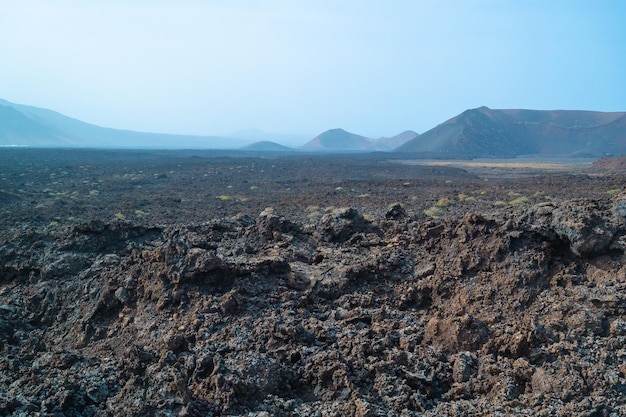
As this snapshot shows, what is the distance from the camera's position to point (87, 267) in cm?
879

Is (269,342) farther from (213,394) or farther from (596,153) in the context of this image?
(596,153)

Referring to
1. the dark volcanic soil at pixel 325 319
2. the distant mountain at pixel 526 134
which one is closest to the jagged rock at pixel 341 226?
the dark volcanic soil at pixel 325 319

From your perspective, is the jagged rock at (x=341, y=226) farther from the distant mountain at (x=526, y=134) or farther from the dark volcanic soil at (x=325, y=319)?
the distant mountain at (x=526, y=134)

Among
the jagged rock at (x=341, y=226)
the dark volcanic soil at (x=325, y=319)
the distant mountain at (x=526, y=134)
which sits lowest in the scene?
the dark volcanic soil at (x=325, y=319)

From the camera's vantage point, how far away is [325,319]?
22.2ft

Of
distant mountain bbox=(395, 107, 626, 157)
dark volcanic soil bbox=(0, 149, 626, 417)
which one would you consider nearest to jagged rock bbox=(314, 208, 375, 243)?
dark volcanic soil bbox=(0, 149, 626, 417)

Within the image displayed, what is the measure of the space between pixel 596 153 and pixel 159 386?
112 m

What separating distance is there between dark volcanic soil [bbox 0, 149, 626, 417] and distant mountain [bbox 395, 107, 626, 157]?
101 meters

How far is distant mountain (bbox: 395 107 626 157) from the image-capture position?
10731 centimetres

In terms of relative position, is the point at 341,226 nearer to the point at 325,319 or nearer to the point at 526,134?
the point at 325,319

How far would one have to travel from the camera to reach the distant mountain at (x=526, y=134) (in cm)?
10731

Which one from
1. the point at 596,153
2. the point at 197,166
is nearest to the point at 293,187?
the point at 197,166

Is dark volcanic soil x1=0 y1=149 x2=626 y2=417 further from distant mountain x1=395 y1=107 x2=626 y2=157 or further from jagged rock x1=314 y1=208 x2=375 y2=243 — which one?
distant mountain x1=395 y1=107 x2=626 y2=157

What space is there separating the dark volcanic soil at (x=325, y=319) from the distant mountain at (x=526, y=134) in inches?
3983
